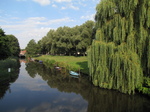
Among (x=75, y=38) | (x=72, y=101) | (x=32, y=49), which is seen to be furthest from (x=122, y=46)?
(x=32, y=49)

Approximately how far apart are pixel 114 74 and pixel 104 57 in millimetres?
2345

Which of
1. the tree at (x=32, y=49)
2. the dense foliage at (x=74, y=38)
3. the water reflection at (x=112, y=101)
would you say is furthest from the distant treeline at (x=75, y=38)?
the water reflection at (x=112, y=101)

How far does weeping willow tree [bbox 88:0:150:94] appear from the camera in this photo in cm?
1367

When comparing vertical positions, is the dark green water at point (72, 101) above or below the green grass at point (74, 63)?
below

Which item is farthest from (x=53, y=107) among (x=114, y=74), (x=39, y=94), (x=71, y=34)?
(x=71, y=34)

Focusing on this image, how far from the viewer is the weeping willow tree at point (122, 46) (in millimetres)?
13672

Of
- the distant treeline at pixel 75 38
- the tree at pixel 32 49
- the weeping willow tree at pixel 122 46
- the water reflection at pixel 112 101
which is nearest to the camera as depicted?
the water reflection at pixel 112 101

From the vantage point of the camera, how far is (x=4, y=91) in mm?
17062

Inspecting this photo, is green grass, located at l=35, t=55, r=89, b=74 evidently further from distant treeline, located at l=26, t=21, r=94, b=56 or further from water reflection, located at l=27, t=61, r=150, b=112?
water reflection, located at l=27, t=61, r=150, b=112

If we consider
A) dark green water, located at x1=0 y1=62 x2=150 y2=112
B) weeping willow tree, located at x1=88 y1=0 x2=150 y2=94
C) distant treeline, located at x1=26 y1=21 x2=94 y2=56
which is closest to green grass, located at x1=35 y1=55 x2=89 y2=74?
distant treeline, located at x1=26 y1=21 x2=94 y2=56

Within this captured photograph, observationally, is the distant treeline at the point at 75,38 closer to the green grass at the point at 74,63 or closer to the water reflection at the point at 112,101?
the green grass at the point at 74,63

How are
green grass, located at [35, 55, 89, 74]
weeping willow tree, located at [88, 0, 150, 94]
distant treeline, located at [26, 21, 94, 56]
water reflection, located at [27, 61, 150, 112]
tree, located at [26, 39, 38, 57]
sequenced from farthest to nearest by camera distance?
tree, located at [26, 39, 38, 57], distant treeline, located at [26, 21, 94, 56], green grass, located at [35, 55, 89, 74], weeping willow tree, located at [88, 0, 150, 94], water reflection, located at [27, 61, 150, 112]

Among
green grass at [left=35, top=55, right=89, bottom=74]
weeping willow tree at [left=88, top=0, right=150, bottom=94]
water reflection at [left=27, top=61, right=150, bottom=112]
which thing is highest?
weeping willow tree at [left=88, top=0, right=150, bottom=94]

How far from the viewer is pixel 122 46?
14.4 m
